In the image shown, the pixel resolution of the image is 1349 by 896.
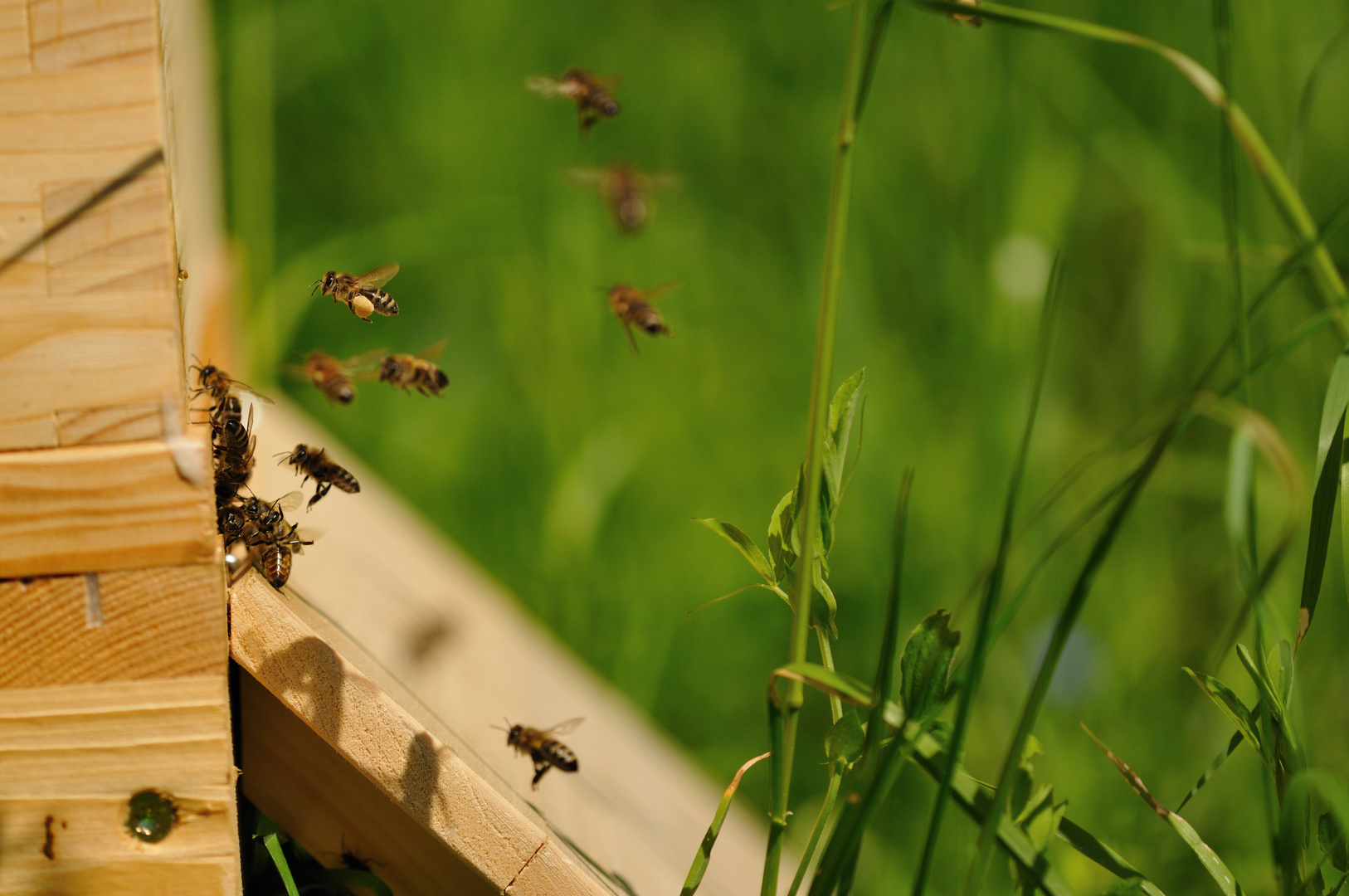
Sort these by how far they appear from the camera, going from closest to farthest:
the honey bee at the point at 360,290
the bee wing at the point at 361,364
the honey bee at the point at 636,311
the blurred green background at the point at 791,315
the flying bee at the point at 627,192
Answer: the honey bee at the point at 360,290
the bee wing at the point at 361,364
the honey bee at the point at 636,311
the flying bee at the point at 627,192
the blurred green background at the point at 791,315

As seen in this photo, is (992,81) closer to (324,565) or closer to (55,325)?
(324,565)

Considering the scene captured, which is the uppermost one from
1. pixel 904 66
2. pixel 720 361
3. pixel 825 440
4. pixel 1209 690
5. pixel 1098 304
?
pixel 904 66

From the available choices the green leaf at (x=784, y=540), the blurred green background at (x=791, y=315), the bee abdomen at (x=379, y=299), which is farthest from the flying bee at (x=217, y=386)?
the blurred green background at (x=791, y=315)

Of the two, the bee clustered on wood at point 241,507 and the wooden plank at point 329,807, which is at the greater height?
the bee clustered on wood at point 241,507

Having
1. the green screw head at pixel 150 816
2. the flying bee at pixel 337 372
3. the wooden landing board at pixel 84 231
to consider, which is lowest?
the green screw head at pixel 150 816

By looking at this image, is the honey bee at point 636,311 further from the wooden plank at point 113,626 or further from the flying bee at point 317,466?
the wooden plank at point 113,626

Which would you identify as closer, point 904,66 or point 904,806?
point 904,806

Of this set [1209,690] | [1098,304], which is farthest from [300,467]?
[1098,304]

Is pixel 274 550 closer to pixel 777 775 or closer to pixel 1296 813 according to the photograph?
pixel 777 775
